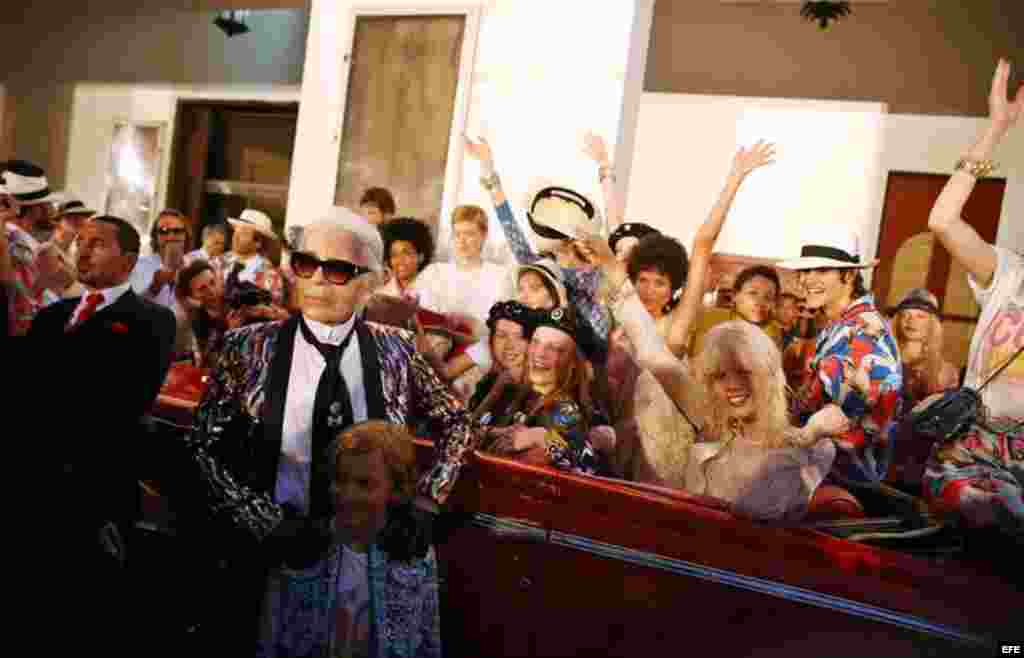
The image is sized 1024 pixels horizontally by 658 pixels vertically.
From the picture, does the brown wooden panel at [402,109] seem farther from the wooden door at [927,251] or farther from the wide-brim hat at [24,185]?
the wooden door at [927,251]

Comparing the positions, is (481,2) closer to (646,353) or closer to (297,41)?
(646,353)

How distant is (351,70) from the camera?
6.53 metres

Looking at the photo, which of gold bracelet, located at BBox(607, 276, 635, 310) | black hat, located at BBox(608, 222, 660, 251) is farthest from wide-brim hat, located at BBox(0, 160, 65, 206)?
gold bracelet, located at BBox(607, 276, 635, 310)

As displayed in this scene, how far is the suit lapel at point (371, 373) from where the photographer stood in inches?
117

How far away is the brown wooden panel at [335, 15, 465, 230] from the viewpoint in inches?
242

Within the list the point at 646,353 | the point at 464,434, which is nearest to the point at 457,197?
the point at 646,353

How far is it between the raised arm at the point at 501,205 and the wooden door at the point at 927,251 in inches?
183

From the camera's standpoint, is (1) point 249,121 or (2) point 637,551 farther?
(1) point 249,121

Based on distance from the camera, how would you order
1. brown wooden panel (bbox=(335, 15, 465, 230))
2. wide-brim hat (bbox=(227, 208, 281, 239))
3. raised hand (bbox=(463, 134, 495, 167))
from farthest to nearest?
wide-brim hat (bbox=(227, 208, 281, 239)) → brown wooden panel (bbox=(335, 15, 465, 230)) → raised hand (bbox=(463, 134, 495, 167))

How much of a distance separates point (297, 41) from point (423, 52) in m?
5.25

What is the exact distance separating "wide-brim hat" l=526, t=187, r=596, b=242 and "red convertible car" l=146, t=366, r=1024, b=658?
182 cm

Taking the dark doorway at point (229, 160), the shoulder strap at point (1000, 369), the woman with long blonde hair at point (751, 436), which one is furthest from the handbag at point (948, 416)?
the dark doorway at point (229, 160)

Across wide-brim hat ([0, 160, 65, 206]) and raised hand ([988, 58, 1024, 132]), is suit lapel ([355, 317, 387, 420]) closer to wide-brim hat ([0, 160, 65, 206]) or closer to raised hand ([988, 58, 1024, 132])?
raised hand ([988, 58, 1024, 132])

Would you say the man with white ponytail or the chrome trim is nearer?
the chrome trim
